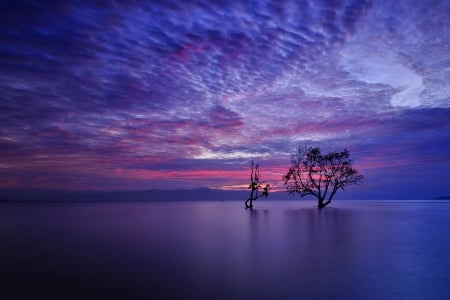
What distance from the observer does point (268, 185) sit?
60.6 meters

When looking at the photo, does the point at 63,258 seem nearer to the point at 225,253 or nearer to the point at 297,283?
the point at 225,253

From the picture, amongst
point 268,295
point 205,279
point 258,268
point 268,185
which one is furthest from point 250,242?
point 268,185

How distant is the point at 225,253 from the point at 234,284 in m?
6.23

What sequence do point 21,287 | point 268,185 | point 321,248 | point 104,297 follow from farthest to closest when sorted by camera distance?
1. point 268,185
2. point 321,248
3. point 21,287
4. point 104,297

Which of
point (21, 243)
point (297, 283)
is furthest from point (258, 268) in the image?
point (21, 243)

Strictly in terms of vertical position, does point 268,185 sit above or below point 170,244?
above

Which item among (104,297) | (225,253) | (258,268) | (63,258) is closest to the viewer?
(104,297)

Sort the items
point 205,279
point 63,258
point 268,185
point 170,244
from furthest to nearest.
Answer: point 268,185, point 170,244, point 63,258, point 205,279

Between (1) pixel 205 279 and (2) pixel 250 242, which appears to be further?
(2) pixel 250 242

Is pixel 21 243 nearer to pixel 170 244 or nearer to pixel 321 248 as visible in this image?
pixel 170 244

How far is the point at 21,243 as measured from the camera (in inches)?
818

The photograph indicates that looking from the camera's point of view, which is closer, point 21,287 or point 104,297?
point 104,297

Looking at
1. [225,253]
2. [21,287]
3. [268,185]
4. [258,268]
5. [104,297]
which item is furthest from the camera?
[268,185]

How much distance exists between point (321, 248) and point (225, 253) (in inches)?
201
